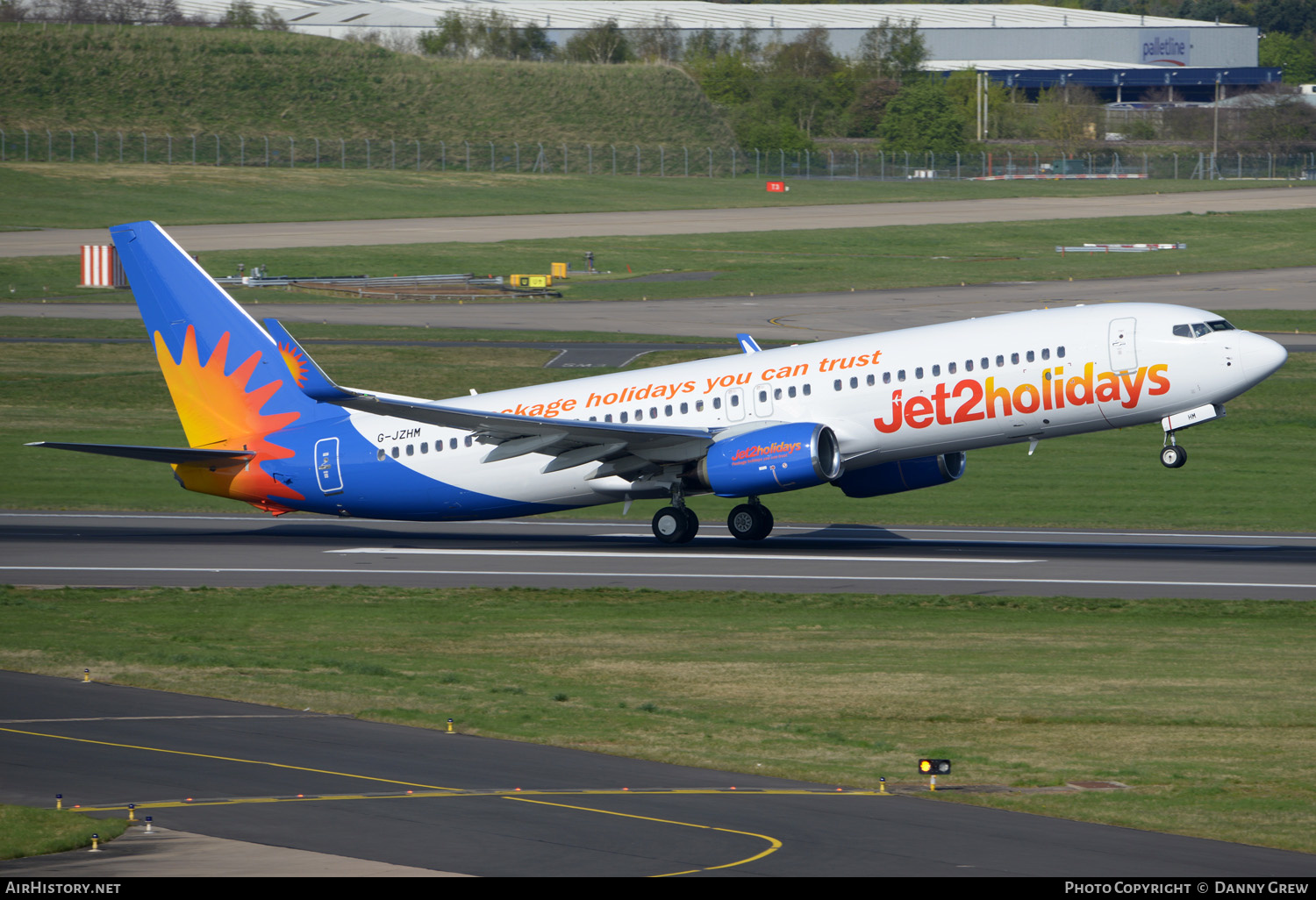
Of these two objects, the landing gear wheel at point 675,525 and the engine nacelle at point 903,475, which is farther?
the landing gear wheel at point 675,525

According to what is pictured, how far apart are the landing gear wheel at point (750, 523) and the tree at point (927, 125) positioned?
15464 cm

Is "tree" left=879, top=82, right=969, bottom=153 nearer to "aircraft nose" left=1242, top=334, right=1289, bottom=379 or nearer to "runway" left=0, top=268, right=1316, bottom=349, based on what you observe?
"runway" left=0, top=268, right=1316, bottom=349

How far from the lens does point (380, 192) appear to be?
14512 cm

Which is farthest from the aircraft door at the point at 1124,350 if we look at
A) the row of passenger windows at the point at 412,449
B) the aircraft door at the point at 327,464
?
the aircraft door at the point at 327,464

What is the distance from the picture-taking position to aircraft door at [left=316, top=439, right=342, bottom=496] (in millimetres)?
41219

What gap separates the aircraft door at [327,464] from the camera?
41.2 meters

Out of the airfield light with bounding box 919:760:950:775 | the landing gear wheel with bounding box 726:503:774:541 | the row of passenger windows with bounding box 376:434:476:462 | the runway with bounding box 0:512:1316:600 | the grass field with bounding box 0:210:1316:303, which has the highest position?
the grass field with bounding box 0:210:1316:303

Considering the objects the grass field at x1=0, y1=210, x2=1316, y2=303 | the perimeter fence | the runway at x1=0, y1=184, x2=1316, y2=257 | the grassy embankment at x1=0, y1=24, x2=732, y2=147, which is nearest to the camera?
Result: the grass field at x1=0, y1=210, x2=1316, y2=303

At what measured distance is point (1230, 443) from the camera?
5525 cm

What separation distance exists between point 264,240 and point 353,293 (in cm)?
2227

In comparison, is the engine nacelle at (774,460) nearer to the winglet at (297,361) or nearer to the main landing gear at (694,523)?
the main landing gear at (694,523)

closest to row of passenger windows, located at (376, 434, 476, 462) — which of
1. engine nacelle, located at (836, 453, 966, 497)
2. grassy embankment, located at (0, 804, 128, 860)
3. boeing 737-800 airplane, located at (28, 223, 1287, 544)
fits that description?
boeing 737-800 airplane, located at (28, 223, 1287, 544)

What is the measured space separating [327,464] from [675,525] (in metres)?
9.34

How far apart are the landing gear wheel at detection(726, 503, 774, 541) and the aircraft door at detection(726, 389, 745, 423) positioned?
2.95 metres
